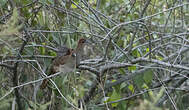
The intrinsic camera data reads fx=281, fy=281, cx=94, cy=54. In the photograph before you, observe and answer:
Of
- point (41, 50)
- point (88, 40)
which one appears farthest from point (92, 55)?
point (41, 50)

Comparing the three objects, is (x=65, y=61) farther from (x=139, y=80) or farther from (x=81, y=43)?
(x=139, y=80)

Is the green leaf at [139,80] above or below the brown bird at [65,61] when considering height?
below

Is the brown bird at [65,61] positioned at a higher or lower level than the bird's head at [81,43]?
lower

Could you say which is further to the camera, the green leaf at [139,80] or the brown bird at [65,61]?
the green leaf at [139,80]

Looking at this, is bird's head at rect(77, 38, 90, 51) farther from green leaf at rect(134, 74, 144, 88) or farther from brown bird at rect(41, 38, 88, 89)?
green leaf at rect(134, 74, 144, 88)

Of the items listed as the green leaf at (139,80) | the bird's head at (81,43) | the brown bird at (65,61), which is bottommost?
the green leaf at (139,80)

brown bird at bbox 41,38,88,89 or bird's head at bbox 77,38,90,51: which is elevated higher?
bird's head at bbox 77,38,90,51

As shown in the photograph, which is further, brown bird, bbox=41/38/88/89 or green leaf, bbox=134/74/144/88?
green leaf, bbox=134/74/144/88

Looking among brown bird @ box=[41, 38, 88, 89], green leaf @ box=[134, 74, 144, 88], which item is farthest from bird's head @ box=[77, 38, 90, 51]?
green leaf @ box=[134, 74, 144, 88]

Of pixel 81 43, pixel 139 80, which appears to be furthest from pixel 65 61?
pixel 139 80

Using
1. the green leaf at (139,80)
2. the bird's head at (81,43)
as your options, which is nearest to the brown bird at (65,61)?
the bird's head at (81,43)

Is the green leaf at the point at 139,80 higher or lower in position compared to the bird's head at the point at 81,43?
lower

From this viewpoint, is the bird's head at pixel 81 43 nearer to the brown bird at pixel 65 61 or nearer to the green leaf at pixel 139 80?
the brown bird at pixel 65 61

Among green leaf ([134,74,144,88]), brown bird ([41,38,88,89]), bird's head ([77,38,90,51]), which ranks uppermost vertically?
bird's head ([77,38,90,51])
